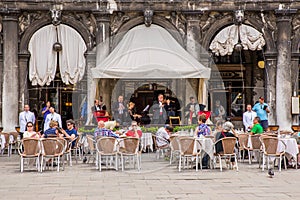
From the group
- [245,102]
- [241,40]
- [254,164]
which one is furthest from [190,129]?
[245,102]

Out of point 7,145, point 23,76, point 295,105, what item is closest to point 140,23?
point 23,76

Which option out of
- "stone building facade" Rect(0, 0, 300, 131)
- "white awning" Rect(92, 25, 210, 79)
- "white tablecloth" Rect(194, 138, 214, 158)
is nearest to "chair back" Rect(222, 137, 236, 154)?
"white tablecloth" Rect(194, 138, 214, 158)

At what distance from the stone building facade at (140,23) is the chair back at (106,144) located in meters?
5.49

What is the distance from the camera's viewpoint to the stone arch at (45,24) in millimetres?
18020

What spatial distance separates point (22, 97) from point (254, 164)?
315 inches

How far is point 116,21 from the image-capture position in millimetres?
18281

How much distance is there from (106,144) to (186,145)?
1692 mm

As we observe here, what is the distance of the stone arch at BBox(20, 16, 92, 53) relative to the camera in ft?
59.1

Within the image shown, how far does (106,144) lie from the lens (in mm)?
12094

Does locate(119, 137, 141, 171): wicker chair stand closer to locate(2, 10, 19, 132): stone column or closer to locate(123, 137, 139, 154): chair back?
locate(123, 137, 139, 154): chair back

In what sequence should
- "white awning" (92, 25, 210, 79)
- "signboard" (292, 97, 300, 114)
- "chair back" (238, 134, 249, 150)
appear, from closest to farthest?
"chair back" (238, 134, 249, 150) → "white awning" (92, 25, 210, 79) → "signboard" (292, 97, 300, 114)

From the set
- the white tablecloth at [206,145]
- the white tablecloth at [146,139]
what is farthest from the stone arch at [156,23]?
the white tablecloth at [206,145]

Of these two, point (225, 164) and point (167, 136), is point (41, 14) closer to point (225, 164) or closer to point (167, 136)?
point (167, 136)

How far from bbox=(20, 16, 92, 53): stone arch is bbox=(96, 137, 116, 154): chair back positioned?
6.63 metres
